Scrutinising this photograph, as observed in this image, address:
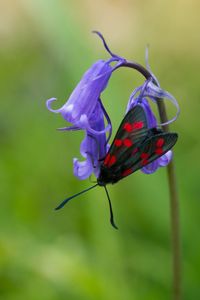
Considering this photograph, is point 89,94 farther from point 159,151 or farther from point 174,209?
point 174,209

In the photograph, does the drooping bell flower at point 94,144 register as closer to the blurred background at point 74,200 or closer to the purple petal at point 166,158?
the purple petal at point 166,158

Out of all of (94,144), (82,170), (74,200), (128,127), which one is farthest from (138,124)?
(74,200)

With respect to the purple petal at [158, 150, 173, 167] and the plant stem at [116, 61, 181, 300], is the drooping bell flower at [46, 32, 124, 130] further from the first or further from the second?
the purple petal at [158, 150, 173, 167]

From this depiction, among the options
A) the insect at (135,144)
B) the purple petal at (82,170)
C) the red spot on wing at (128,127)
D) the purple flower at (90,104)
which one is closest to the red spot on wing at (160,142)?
the insect at (135,144)

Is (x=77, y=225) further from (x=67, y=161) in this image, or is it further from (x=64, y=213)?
(x=67, y=161)

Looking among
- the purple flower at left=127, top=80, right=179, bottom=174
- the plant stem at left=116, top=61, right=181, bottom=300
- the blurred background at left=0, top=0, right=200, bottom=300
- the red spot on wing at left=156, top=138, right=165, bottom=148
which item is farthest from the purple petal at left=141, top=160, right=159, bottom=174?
the blurred background at left=0, top=0, right=200, bottom=300

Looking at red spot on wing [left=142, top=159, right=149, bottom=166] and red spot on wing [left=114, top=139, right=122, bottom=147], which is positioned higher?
red spot on wing [left=114, top=139, right=122, bottom=147]
